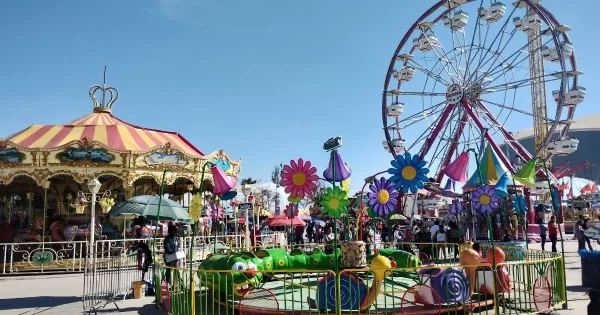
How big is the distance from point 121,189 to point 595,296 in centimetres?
1669

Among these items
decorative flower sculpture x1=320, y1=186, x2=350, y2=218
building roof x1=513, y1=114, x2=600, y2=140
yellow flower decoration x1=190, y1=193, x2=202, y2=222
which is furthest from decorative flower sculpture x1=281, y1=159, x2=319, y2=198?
building roof x1=513, y1=114, x2=600, y2=140

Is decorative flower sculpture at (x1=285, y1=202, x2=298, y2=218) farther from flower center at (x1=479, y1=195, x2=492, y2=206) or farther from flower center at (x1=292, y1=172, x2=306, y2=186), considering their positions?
flower center at (x1=479, y1=195, x2=492, y2=206)

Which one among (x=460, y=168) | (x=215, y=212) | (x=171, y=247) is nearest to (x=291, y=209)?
(x=171, y=247)

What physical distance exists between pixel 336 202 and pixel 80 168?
11338 millimetres

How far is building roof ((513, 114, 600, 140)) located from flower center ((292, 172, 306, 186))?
84226 mm

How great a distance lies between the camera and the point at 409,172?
6750 millimetres

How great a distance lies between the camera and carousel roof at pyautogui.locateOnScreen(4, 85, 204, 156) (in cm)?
1532

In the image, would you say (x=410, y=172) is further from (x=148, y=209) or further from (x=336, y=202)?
(x=148, y=209)

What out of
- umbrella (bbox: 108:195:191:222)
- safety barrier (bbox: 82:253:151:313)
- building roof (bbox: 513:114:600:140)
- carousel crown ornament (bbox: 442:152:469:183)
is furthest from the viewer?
building roof (bbox: 513:114:600:140)

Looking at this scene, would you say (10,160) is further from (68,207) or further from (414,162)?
(414,162)

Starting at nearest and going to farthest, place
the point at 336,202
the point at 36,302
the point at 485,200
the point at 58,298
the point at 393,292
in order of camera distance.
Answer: the point at 393,292 < the point at 336,202 < the point at 485,200 < the point at 36,302 < the point at 58,298

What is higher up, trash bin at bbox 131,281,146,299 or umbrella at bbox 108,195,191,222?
umbrella at bbox 108,195,191,222

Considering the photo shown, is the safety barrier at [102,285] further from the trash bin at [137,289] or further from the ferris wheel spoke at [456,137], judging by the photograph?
the ferris wheel spoke at [456,137]

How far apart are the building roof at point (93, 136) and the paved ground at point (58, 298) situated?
15.2 feet
